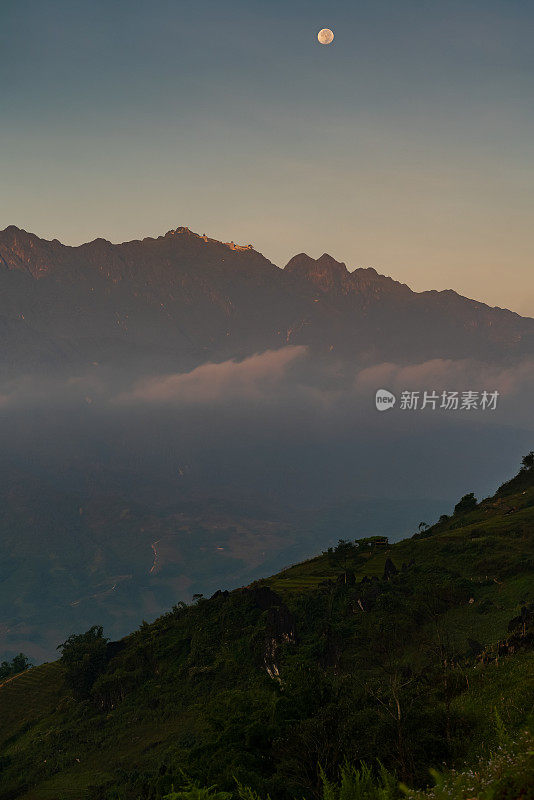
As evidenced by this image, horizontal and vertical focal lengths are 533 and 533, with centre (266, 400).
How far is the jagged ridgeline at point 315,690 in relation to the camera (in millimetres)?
21328

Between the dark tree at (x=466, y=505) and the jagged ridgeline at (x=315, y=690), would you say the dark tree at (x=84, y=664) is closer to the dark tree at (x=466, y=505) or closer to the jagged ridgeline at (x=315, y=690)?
the jagged ridgeline at (x=315, y=690)

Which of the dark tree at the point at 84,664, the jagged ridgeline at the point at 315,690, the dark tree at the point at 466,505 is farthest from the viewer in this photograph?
the dark tree at the point at 466,505

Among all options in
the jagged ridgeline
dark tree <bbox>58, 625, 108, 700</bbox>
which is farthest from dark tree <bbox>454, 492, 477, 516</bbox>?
dark tree <bbox>58, 625, 108, 700</bbox>

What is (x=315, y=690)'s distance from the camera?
27.0 meters

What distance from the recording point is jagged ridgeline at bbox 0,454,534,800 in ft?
70.0

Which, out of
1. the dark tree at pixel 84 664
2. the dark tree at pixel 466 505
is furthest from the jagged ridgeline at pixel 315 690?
the dark tree at pixel 466 505

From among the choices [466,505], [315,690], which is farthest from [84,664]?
[466,505]

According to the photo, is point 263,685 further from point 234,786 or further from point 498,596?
point 498,596

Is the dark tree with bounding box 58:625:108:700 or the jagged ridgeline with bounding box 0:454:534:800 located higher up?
the jagged ridgeline with bounding box 0:454:534:800

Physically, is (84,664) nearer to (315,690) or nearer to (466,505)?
(315,690)

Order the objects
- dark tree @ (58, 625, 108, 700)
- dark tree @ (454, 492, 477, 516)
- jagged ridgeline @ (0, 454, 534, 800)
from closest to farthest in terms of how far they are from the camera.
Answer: jagged ridgeline @ (0, 454, 534, 800) < dark tree @ (58, 625, 108, 700) < dark tree @ (454, 492, 477, 516)

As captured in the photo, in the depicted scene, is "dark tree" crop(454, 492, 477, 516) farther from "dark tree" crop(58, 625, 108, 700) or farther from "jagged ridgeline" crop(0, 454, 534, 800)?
"dark tree" crop(58, 625, 108, 700)

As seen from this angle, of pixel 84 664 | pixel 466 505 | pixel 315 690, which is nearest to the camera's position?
pixel 315 690

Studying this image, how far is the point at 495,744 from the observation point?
20.3 meters
